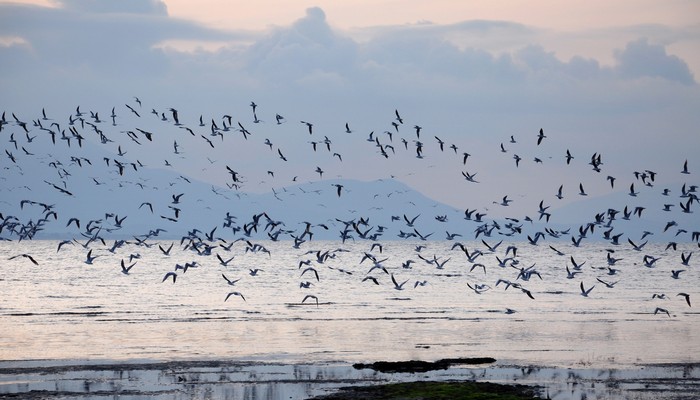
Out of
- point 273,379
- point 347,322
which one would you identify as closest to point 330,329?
point 347,322

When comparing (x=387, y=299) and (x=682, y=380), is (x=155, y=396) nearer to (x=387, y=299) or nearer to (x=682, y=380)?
(x=682, y=380)

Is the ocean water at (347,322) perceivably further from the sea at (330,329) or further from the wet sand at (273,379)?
the wet sand at (273,379)

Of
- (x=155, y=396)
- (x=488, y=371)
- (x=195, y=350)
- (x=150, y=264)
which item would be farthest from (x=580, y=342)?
(x=150, y=264)

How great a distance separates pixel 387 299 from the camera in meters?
85.6

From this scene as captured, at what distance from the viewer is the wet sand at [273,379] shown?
38.5m

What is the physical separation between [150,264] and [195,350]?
118 m

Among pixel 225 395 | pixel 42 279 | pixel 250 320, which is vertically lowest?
pixel 225 395

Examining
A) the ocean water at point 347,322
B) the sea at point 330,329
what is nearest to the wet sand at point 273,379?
the sea at point 330,329

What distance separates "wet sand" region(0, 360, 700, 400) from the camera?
126ft

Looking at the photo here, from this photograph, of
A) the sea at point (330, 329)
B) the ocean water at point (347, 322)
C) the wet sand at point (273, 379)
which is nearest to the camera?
the wet sand at point (273, 379)

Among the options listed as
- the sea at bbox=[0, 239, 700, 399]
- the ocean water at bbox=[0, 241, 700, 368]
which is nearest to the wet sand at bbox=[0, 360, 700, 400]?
the sea at bbox=[0, 239, 700, 399]

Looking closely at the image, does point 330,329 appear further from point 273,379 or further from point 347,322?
point 273,379

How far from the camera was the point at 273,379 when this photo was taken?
42250mm

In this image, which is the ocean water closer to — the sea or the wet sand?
the sea
